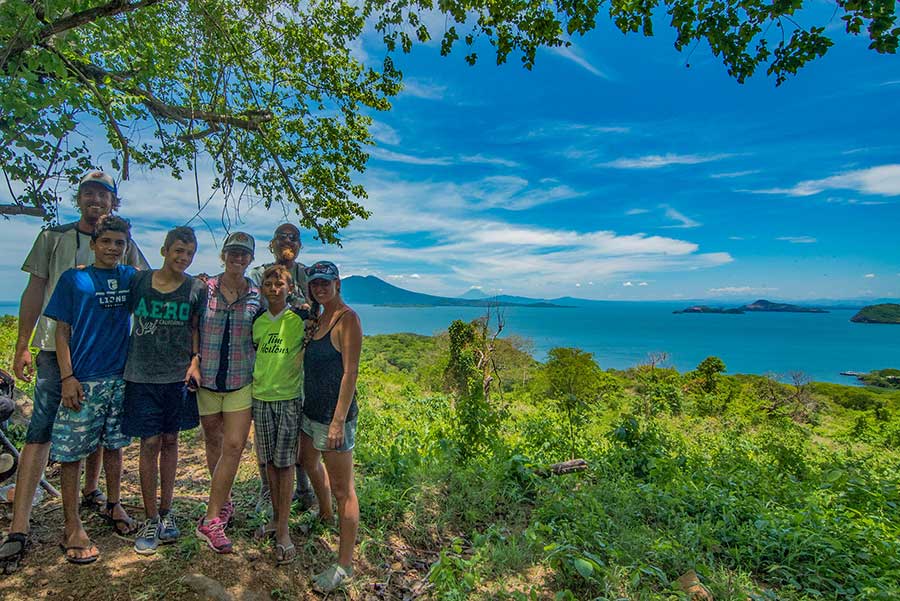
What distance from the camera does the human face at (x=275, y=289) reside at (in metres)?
2.54

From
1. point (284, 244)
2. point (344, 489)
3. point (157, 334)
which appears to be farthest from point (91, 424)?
point (284, 244)

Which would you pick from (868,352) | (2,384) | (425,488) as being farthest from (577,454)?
(868,352)

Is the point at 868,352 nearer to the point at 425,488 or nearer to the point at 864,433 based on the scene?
the point at 864,433

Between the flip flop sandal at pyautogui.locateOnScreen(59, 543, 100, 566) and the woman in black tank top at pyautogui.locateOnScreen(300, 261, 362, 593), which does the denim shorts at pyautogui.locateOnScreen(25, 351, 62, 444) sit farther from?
the woman in black tank top at pyautogui.locateOnScreen(300, 261, 362, 593)

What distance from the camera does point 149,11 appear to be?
4.13 m

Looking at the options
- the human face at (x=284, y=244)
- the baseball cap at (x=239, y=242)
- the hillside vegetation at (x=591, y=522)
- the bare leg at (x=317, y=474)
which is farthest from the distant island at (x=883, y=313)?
the baseball cap at (x=239, y=242)

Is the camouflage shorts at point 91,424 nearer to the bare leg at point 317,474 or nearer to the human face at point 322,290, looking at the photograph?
the bare leg at point 317,474

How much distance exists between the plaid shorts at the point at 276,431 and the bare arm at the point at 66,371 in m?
0.88

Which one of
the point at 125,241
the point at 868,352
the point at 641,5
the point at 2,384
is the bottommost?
the point at 868,352

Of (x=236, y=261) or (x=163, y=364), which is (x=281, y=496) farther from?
(x=236, y=261)

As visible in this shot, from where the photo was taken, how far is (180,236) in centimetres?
254

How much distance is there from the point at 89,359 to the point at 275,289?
103cm

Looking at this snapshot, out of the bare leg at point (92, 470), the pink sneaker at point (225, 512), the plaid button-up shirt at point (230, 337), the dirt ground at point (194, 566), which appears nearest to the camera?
the dirt ground at point (194, 566)

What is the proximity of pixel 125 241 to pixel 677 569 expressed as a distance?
3.97 m
